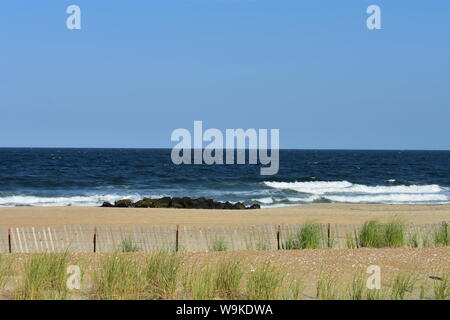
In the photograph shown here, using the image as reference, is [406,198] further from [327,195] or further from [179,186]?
[179,186]

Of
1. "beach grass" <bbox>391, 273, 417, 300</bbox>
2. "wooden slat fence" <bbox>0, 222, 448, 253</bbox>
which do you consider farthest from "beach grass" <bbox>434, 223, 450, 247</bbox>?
"beach grass" <bbox>391, 273, 417, 300</bbox>

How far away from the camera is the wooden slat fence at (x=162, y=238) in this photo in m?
16.2

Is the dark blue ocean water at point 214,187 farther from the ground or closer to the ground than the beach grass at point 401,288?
closer to the ground

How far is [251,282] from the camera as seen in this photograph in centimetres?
991

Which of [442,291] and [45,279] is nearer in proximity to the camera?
[442,291]

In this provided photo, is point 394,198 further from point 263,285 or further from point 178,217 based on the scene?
point 263,285

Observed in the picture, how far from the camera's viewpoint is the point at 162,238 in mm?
19016

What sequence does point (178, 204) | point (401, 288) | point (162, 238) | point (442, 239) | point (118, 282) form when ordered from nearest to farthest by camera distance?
1. point (118, 282)
2. point (401, 288)
3. point (442, 239)
4. point (162, 238)
5. point (178, 204)

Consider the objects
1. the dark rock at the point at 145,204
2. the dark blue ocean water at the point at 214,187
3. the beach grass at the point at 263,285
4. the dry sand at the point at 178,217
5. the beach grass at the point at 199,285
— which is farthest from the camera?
the dark blue ocean water at the point at 214,187

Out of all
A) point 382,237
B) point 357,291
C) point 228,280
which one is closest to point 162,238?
point 382,237

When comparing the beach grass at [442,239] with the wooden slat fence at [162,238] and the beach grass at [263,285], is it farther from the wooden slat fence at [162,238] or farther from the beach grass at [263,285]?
the beach grass at [263,285]

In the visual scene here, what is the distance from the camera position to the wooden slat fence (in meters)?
16.2

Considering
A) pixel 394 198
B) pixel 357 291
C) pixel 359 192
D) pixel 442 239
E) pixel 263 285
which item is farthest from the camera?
pixel 359 192

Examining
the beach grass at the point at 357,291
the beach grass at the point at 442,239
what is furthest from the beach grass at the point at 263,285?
the beach grass at the point at 442,239
